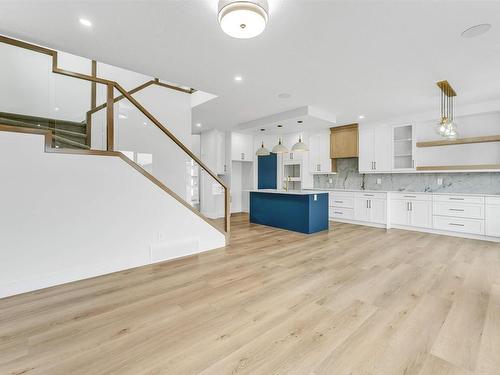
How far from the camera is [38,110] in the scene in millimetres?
3010

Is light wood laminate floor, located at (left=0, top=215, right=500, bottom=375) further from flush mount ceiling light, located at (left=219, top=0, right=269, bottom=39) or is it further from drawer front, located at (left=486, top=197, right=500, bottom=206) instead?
flush mount ceiling light, located at (left=219, top=0, right=269, bottom=39)

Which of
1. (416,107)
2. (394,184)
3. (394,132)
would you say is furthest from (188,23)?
(394,184)

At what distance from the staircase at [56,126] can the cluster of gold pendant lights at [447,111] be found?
5.49m

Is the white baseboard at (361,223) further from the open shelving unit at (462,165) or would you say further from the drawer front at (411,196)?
the open shelving unit at (462,165)

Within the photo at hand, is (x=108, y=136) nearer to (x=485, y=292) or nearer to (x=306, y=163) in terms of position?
(x=485, y=292)

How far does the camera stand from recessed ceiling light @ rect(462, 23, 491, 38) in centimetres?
254

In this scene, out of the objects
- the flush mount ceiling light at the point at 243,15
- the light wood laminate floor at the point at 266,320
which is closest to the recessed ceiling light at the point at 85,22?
the flush mount ceiling light at the point at 243,15

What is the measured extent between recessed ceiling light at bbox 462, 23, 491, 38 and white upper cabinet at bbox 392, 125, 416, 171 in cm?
371

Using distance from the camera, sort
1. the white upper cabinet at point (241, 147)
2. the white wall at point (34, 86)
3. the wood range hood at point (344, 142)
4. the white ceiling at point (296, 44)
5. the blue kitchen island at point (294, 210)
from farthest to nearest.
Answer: the white upper cabinet at point (241, 147) → the wood range hood at point (344, 142) → the blue kitchen island at point (294, 210) → the white wall at point (34, 86) → the white ceiling at point (296, 44)

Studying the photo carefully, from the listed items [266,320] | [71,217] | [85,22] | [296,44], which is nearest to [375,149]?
[296,44]

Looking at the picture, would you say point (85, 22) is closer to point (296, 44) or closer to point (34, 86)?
point (34, 86)

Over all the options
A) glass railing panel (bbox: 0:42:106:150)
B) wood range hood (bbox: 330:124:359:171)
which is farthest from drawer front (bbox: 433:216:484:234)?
glass railing panel (bbox: 0:42:106:150)

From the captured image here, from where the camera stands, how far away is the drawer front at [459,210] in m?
4.94

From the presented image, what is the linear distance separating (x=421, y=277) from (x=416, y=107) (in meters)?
4.01
